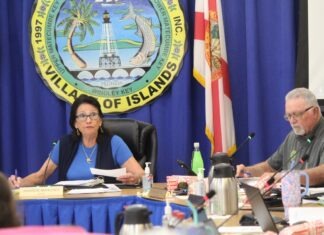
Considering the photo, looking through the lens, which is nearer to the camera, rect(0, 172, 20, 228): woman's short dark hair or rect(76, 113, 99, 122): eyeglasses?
rect(0, 172, 20, 228): woman's short dark hair

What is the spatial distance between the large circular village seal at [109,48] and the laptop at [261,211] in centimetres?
254

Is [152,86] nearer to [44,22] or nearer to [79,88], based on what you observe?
[79,88]

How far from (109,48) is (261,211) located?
9.57 feet

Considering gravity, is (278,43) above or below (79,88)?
above

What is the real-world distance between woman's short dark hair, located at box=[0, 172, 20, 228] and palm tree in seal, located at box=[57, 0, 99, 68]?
11.8ft

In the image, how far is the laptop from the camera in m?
2.09

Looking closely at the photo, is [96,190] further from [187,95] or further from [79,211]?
[187,95]

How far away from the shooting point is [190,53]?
4.65 m

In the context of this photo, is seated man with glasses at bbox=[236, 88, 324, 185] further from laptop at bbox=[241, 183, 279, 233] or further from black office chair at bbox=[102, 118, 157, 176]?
laptop at bbox=[241, 183, 279, 233]

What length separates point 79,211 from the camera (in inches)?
124

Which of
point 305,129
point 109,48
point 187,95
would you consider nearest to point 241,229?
point 305,129

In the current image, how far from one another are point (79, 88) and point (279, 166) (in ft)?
5.99

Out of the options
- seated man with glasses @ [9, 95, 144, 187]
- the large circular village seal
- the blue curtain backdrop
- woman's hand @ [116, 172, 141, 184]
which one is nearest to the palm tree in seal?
the large circular village seal

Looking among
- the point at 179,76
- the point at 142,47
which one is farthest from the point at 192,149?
the point at 142,47
